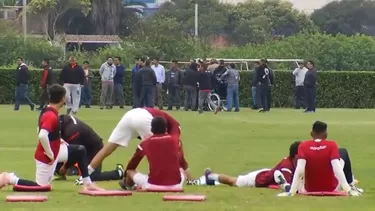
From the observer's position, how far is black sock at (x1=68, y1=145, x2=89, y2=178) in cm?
1436

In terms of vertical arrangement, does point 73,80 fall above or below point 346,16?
below

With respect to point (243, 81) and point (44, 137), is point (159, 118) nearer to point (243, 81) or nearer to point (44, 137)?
point (44, 137)

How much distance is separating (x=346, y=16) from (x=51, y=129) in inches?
3804

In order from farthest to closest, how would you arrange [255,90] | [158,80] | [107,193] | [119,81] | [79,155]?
[119,81]
[255,90]
[158,80]
[79,155]
[107,193]

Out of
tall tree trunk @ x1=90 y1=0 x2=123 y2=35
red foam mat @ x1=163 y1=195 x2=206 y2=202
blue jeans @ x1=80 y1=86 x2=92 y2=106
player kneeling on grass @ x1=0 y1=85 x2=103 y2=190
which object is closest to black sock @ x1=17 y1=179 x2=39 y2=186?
player kneeling on grass @ x1=0 y1=85 x2=103 y2=190

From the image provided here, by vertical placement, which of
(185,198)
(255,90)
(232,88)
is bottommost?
(255,90)

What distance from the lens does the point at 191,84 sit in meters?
39.2

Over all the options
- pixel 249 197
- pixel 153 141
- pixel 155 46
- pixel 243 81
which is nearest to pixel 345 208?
pixel 249 197

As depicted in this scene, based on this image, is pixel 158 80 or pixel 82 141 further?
pixel 158 80

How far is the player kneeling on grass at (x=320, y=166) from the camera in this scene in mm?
13648

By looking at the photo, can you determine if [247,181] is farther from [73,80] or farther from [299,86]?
[299,86]

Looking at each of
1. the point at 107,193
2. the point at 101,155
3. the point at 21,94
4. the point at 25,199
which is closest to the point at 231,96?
the point at 21,94

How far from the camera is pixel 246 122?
31.4 meters

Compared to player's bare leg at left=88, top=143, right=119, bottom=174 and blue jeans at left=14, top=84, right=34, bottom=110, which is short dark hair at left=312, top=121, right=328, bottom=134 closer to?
player's bare leg at left=88, top=143, right=119, bottom=174
